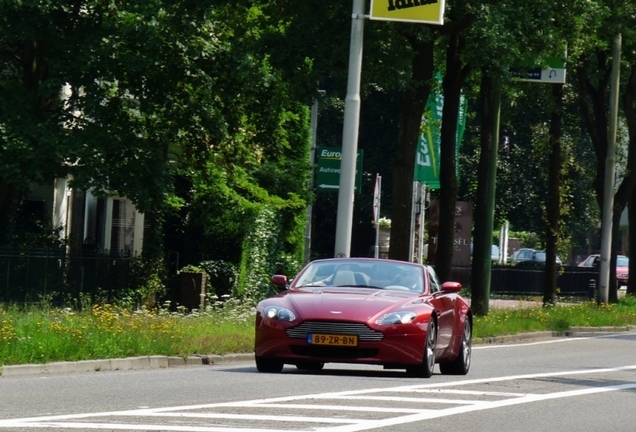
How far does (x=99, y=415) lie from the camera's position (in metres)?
11.7

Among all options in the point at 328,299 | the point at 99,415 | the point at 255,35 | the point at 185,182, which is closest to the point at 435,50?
the point at 255,35

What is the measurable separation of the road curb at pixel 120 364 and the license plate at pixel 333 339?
9.61 feet

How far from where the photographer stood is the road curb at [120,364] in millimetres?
17266

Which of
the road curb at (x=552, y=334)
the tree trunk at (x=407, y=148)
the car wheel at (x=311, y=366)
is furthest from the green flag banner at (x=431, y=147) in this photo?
the car wheel at (x=311, y=366)

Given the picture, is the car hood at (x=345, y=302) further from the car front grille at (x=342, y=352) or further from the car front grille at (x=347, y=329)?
the car front grille at (x=342, y=352)

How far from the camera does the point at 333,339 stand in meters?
16.9

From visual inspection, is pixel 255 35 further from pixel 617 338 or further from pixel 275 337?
pixel 275 337

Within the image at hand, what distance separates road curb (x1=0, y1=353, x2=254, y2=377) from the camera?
17.3m

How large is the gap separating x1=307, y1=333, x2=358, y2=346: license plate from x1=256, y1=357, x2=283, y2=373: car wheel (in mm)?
924

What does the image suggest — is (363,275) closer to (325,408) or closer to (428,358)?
(428,358)

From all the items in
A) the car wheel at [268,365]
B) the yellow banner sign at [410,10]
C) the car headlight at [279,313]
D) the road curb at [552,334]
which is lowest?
the road curb at [552,334]

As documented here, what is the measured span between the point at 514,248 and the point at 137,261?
254 ft

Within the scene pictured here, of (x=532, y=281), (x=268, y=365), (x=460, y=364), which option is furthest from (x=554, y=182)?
(x=268, y=365)

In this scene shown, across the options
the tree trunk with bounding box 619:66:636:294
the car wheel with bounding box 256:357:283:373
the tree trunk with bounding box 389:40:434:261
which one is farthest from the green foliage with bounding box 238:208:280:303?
the car wheel with bounding box 256:357:283:373
